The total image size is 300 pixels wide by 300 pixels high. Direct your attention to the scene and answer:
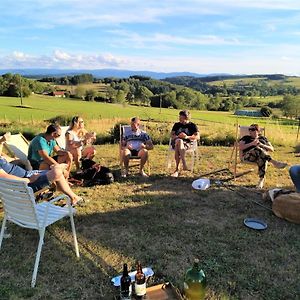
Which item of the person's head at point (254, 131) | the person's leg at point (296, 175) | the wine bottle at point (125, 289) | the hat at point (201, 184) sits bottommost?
the hat at point (201, 184)

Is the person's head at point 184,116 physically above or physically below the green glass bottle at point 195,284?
above

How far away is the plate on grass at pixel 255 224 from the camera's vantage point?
382 centimetres

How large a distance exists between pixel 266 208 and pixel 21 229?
9.91ft

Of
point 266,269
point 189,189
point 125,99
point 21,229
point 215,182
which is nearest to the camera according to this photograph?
point 266,269

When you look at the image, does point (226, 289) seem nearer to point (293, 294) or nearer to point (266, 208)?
point (293, 294)

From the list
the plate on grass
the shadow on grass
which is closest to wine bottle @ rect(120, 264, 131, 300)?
the shadow on grass

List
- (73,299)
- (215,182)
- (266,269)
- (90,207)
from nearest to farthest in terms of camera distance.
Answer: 1. (73,299)
2. (266,269)
3. (90,207)
4. (215,182)

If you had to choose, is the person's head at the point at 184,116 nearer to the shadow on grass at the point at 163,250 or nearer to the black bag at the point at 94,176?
the black bag at the point at 94,176

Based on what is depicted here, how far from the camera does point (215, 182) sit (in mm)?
5477

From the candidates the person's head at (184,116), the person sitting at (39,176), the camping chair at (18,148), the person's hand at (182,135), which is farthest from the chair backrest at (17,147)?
the person's head at (184,116)

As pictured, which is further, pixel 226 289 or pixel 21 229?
pixel 21 229

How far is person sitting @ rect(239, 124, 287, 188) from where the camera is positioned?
530cm

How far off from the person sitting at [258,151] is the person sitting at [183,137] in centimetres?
88

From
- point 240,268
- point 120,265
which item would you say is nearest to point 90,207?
point 120,265
